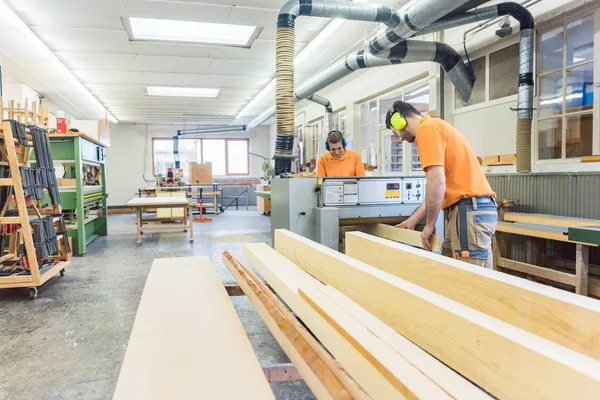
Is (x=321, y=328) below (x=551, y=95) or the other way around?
below

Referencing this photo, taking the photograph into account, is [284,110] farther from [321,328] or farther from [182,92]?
[182,92]

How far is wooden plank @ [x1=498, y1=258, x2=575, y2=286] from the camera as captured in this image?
2938 millimetres

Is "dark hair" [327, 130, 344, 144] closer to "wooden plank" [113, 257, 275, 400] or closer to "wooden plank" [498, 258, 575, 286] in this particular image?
"wooden plank" [498, 258, 575, 286]

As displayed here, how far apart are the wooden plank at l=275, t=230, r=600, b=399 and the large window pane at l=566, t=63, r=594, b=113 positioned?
11.6ft

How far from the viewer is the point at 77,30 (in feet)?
17.9

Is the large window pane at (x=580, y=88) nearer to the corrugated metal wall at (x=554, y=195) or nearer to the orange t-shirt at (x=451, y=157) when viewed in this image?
the corrugated metal wall at (x=554, y=195)

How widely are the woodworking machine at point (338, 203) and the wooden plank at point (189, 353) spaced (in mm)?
1018

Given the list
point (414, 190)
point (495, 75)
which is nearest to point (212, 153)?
point (495, 75)

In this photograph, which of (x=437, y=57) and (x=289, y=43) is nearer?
(x=289, y=43)

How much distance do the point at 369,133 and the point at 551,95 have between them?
396 centimetres

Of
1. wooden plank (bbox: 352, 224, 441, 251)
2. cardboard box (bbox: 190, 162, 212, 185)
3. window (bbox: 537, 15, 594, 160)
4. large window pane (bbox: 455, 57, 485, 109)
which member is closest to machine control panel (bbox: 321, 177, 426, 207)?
wooden plank (bbox: 352, 224, 441, 251)

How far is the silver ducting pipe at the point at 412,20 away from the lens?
11.5ft

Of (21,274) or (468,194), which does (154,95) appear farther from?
(468,194)

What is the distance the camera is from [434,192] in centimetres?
196
